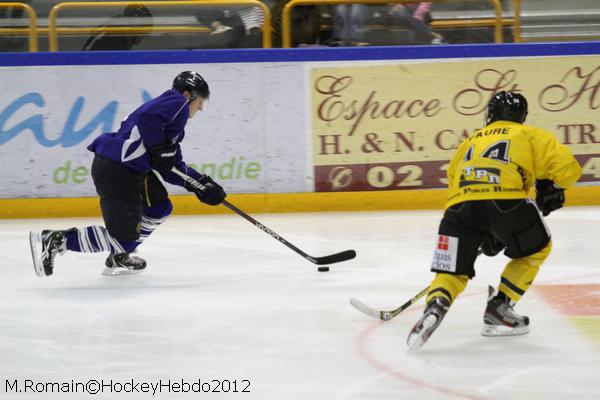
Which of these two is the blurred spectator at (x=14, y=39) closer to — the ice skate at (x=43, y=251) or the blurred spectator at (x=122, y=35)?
the blurred spectator at (x=122, y=35)

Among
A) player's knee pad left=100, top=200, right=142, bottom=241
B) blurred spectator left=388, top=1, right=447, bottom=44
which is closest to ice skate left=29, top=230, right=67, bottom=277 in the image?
player's knee pad left=100, top=200, right=142, bottom=241

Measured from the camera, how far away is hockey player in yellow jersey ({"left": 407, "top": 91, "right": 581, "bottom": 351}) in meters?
3.40

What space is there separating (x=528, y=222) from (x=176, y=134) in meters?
1.89

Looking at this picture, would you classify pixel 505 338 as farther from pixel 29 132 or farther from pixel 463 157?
pixel 29 132

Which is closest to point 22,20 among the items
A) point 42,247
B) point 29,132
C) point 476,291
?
point 29,132

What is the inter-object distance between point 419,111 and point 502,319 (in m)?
3.92

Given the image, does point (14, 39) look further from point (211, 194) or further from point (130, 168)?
point (211, 194)

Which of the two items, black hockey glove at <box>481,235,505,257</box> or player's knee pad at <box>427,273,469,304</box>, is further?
black hockey glove at <box>481,235,505,257</box>

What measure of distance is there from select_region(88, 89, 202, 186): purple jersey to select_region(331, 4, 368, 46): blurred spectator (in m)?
2.89

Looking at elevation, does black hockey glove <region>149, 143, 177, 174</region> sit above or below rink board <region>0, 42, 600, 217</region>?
above

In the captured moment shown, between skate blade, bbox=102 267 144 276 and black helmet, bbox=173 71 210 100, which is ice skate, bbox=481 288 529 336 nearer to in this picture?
black helmet, bbox=173 71 210 100

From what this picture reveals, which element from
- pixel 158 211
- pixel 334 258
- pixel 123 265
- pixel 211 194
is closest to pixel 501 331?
pixel 334 258

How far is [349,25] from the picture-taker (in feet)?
24.2

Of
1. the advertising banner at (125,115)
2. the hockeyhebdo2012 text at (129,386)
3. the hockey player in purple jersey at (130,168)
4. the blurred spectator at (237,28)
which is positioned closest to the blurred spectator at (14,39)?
the advertising banner at (125,115)
